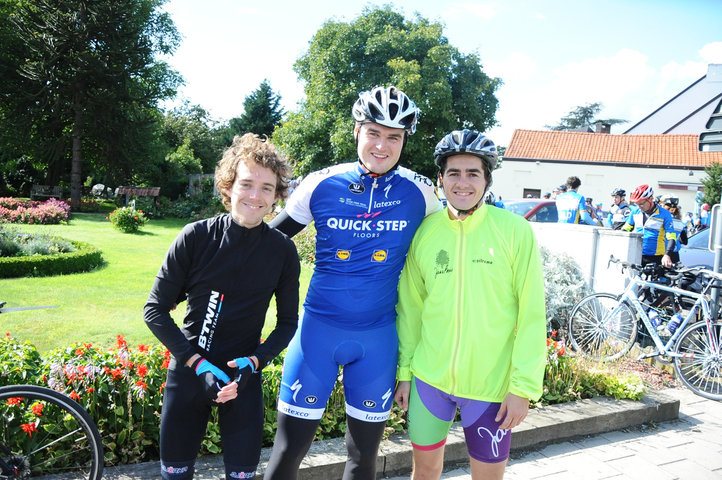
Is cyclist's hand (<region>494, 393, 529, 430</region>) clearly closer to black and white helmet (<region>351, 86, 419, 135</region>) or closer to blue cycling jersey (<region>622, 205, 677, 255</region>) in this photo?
black and white helmet (<region>351, 86, 419, 135</region>)

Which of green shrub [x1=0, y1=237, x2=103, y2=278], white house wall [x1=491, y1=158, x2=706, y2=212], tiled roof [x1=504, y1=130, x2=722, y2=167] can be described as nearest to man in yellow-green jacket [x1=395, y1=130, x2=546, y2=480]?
green shrub [x1=0, y1=237, x2=103, y2=278]

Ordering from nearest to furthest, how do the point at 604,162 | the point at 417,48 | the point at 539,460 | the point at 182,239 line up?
the point at 182,239 < the point at 539,460 < the point at 417,48 < the point at 604,162

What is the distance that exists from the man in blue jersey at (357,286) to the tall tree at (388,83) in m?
23.6

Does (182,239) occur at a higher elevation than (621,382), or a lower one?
higher

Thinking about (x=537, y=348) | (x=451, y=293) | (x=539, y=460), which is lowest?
(x=539, y=460)

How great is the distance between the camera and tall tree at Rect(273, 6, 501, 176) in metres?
26.8

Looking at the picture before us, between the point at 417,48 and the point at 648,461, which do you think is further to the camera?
the point at 417,48

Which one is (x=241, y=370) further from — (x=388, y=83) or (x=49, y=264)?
(x=388, y=83)

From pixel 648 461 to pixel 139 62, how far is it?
33.0 metres

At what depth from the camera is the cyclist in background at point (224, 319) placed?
2385 millimetres

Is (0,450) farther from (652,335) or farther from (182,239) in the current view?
(652,335)

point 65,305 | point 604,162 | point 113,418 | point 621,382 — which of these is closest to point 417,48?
point 604,162

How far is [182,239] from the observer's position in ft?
7.95

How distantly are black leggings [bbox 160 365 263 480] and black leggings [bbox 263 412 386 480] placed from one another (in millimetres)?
160
